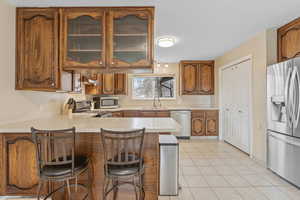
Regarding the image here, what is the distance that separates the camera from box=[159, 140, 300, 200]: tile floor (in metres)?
2.29

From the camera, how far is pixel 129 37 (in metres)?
2.28

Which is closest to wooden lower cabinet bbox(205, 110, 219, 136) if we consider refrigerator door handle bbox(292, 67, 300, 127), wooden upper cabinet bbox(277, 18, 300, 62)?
wooden upper cabinet bbox(277, 18, 300, 62)

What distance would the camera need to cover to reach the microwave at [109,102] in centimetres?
514

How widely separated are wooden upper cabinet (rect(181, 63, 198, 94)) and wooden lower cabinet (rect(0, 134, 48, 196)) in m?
4.46

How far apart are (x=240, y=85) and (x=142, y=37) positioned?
295cm

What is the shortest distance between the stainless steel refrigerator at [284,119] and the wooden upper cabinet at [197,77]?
2585 millimetres

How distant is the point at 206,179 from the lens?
2.72m

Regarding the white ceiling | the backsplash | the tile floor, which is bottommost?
the tile floor

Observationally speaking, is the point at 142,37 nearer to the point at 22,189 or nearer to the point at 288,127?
the point at 22,189

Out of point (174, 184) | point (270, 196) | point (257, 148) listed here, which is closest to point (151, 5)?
point (174, 184)

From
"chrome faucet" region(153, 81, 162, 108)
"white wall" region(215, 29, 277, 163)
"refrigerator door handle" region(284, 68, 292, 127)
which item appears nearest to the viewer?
"refrigerator door handle" region(284, 68, 292, 127)

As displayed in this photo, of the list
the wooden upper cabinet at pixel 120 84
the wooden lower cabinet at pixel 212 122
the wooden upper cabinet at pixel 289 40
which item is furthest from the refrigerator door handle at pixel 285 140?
the wooden upper cabinet at pixel 120 84

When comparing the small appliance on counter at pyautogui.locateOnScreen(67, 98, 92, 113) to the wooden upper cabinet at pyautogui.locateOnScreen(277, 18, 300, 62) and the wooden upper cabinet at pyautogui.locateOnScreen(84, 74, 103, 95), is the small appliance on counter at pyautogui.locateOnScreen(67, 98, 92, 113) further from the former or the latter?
the wooden upper cabinet at pyautogui.locateOnScreen(277, 18, 300, 62)

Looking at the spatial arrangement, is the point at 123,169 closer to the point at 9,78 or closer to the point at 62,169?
the point at 62,169
